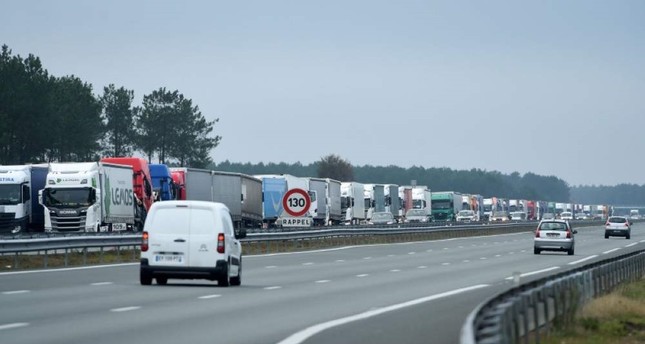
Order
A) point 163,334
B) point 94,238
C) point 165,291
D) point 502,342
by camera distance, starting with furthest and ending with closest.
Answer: point 94,238, point 165,291, point 163,334, point 502,342

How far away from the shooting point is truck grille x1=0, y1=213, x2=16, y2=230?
55625 mm

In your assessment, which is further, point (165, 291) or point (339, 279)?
point (339, 279)

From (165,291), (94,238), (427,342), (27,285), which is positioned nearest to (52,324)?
(427,342)

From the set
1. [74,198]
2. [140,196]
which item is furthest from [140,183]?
[74,198]

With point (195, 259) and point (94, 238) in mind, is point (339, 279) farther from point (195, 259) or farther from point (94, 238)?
point (94, 238)

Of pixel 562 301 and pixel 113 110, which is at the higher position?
pixel 113 110

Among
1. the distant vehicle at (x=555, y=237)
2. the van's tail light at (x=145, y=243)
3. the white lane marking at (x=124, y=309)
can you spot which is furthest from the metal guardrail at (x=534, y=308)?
the distant vehicle at (x=555, y=237)

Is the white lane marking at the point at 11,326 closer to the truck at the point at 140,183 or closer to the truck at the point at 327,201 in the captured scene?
the truck at the point at 140,183

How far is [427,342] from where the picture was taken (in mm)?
16219

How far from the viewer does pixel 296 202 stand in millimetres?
50250

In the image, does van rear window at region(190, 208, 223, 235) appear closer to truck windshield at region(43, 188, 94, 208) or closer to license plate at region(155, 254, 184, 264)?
license plate at region(155, 254, 184, 264)

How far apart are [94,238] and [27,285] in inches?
481

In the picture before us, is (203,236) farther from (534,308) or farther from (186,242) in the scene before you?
(534,308)

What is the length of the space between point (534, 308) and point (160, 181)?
53.1 meters
